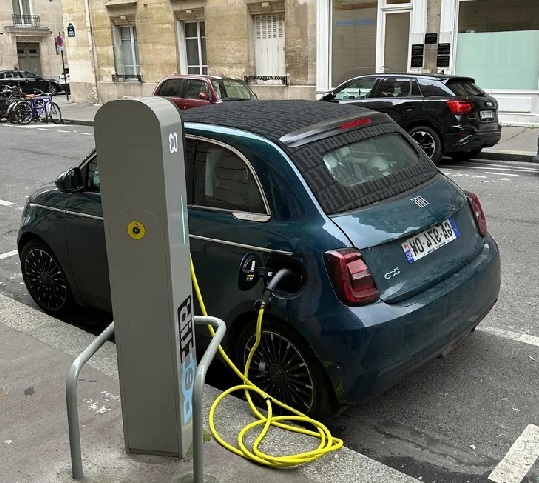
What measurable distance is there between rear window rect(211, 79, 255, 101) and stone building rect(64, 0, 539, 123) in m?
4.14

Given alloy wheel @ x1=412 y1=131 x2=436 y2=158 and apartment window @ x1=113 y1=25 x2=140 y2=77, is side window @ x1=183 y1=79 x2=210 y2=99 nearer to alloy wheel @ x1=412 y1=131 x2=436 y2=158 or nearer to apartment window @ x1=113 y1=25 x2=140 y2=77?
alloy wheel @ x1=412 y1=131 x2=436 y2=158

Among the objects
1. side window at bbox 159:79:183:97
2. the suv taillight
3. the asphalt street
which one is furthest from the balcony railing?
the asphalt street

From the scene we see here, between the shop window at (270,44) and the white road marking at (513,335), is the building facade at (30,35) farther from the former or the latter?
the white road marking at (513,335)

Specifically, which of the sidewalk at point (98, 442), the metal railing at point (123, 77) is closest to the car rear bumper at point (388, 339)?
the sidewalk at point (98, 442)

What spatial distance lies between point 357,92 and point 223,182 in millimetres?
9764

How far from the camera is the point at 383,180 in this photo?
12.3ft

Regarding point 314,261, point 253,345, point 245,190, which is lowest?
point 253,345

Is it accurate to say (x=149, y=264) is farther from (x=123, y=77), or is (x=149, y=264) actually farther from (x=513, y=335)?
(x=123, y=77)

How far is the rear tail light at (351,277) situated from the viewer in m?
3.16

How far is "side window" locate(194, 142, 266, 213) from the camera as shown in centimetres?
362

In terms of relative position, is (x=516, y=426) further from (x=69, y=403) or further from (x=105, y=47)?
(x=105, y=47)

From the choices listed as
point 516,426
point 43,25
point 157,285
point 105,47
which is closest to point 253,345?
point 157,285

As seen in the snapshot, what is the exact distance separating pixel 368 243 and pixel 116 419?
1.60 meters

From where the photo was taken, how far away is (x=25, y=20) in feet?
153
